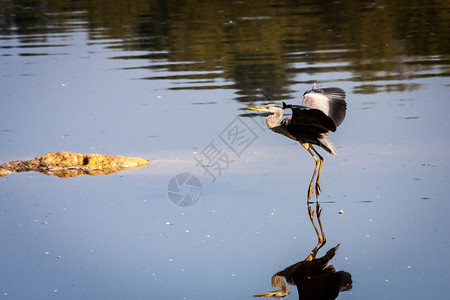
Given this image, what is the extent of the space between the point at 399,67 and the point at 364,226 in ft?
29.1

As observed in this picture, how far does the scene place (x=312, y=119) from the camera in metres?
8.20

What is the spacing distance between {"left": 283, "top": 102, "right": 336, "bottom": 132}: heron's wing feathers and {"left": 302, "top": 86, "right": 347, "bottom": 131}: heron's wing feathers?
64mm

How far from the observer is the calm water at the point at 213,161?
6.59 meters

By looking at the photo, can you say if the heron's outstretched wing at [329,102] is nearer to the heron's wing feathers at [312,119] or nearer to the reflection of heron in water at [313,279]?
the heron's wing feathers at [312,119]

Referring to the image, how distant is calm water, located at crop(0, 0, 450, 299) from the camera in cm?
659

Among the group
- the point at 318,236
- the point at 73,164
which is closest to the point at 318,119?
the point at 318,236

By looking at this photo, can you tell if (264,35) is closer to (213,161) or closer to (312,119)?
(213,161)

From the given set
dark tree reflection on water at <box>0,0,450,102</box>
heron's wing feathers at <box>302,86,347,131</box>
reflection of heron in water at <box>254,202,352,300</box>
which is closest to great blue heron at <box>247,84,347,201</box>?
heron's wing feathers at <box>302,86,347,131</box>

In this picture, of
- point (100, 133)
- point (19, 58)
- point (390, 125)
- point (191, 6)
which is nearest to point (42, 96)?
point (100, 133)

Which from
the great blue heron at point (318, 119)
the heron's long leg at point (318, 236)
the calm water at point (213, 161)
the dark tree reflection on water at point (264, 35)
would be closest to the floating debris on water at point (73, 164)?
the calm water at point (213, 161)

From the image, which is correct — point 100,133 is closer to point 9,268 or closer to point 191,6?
point 9,268

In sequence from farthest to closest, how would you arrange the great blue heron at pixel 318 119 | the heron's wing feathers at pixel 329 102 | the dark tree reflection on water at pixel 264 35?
the dark tree reflection on water at pixel 264 35, the heron's wing feathers at pixel 329 102, the great blue heron at pixel 318 119

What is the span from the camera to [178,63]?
1748 cm

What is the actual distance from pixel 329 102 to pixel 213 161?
6.29 ft
